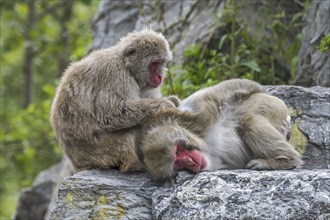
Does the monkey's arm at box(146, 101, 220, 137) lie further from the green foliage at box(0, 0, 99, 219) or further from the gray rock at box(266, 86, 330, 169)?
the green foliage at box(0, 0, 99, 219)

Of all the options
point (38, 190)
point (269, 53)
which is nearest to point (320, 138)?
point (269, 53)

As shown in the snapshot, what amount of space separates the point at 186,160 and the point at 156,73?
1.06m

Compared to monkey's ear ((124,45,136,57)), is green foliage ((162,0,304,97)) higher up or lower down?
lower down

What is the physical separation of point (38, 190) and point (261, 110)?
262 inches

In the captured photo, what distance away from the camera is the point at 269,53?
9250mm

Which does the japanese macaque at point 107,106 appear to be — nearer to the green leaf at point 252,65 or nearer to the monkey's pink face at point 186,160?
the monkey's pink face at point 186,160

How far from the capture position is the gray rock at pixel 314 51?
7.96 m

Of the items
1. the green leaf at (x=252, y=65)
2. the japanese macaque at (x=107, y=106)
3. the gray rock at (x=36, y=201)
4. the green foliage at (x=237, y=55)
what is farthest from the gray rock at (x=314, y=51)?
the gray rock at (x=36, y=201)

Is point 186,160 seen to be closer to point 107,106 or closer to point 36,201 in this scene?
point 107,106

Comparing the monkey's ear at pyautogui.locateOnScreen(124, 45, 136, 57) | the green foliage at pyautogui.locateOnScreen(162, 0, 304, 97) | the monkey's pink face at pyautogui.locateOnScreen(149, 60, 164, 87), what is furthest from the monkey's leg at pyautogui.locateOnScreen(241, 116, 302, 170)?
the green foliage at pyautogui.locateOnScreen(162, 0, 304, 97)

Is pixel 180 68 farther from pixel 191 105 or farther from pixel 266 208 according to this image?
pixel 266 208

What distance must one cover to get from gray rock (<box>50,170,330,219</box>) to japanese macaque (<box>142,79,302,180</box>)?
179 millimetres

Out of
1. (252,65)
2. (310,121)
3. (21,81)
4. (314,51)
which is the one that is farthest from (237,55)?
(21,81)

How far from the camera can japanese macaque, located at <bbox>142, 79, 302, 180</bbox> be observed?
17.5 ft
